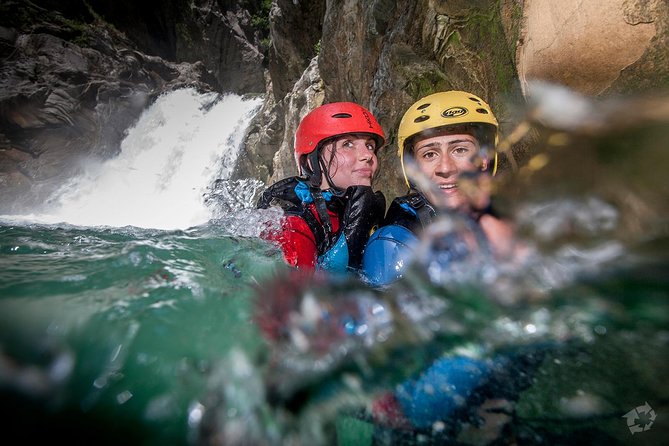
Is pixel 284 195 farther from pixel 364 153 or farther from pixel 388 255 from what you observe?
pixel 388 255

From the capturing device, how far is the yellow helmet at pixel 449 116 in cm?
272

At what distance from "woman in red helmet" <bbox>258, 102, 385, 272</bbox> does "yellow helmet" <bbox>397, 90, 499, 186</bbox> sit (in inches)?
24.8

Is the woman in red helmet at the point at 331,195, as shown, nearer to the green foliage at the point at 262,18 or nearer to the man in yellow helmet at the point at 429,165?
the man in yellow helmet at the point at 429,165

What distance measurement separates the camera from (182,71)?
25.3 m

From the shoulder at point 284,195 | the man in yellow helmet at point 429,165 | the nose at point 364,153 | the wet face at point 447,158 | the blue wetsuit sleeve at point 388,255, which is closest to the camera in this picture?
the blue wetsuit sleeve at point 388,255

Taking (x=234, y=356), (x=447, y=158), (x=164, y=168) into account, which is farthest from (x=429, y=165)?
(x=164, y=168)

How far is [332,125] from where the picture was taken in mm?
3510

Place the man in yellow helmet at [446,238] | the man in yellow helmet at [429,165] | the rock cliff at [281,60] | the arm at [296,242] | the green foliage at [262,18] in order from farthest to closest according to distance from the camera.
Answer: the green foliage at [262,18] → the rock cliff at [281,60] → the arm at [296,242] → the man in yellow helmet at [429,165] → the man in yellow helmet at [446,238]

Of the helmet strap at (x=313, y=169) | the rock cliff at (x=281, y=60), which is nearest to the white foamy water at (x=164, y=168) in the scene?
the rock cliff at (x=281, y=60)

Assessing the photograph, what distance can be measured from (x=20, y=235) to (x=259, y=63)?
24222mm

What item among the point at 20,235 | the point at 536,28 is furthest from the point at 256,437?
the point at 536,28

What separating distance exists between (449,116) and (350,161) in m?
1.10

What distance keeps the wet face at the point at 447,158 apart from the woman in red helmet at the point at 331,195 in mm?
573

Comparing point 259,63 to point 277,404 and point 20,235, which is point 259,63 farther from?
point 277,404
